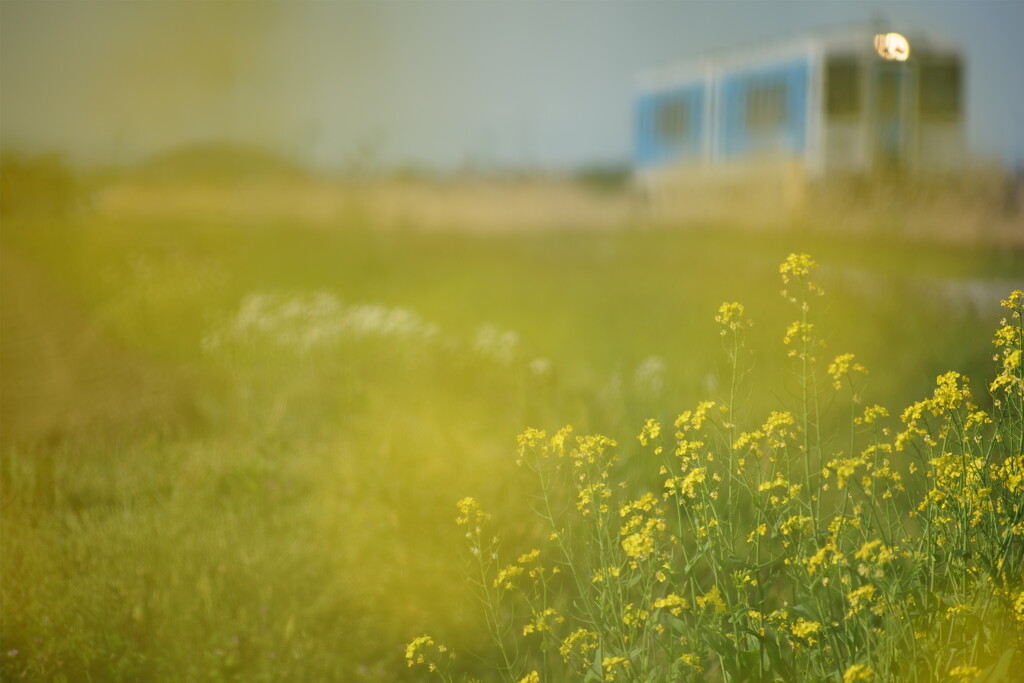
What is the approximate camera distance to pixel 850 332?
4.55 metres

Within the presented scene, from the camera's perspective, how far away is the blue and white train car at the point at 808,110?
3.84 meters

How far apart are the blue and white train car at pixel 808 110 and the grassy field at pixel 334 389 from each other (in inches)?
15.5

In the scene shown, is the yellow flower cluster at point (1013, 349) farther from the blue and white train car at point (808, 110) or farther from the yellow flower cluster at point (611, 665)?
the blue and white train car at point (808, 110)

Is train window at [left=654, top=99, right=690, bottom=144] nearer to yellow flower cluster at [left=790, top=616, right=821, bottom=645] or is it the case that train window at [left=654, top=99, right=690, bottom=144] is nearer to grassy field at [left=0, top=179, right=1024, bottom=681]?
grassy field at [left=0, top=179, right=1024, bottom=681]

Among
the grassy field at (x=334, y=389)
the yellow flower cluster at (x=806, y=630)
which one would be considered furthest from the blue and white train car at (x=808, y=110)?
the yellow flower cluster at (x=806, y=630)

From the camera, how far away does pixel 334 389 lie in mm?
4457

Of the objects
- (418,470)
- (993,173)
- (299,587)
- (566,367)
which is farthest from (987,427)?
(993,173)

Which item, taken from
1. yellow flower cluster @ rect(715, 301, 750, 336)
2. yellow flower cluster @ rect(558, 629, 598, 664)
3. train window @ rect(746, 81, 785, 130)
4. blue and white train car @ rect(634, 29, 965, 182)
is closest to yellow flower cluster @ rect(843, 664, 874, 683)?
yellow flower cluster @ rect(558, 629, 598, 664)

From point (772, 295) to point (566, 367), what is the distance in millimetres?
922

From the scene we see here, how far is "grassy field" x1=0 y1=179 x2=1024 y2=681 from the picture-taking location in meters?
2.76

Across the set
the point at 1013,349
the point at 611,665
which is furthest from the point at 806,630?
the point at 1013,349

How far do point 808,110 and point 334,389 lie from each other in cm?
256

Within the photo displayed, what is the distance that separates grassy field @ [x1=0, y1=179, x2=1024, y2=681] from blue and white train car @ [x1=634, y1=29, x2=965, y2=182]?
1.29 ft

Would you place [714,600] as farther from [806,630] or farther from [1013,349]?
[1013,349]
